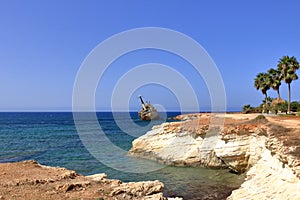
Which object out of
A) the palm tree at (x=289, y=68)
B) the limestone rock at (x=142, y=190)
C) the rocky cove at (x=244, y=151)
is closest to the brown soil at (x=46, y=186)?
the limestone rock at (x=142, y=190)

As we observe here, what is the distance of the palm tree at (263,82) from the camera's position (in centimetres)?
5181

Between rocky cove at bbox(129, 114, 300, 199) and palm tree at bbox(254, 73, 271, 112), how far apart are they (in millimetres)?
30718

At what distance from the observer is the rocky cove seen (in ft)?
40.4

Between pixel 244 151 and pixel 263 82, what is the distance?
38.6 m

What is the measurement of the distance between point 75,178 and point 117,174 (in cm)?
714

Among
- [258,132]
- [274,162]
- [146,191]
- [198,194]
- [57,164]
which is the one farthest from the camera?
[57,164]

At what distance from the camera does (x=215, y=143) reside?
22234mm

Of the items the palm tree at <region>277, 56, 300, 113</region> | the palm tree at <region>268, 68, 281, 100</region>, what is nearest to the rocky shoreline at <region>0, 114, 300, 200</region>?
the palm tree at <region>277, 56, 300, 113</region>

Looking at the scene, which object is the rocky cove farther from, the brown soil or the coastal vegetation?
the coastal vegetation

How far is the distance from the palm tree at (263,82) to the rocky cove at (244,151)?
30.7 meters

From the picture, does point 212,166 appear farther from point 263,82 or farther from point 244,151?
point 263,82

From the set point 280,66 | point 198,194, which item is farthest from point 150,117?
point 198,194

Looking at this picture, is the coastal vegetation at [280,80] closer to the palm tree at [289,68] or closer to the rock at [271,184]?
the palm tree at [289,68]

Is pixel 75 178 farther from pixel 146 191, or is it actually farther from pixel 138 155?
pixel 138 155
